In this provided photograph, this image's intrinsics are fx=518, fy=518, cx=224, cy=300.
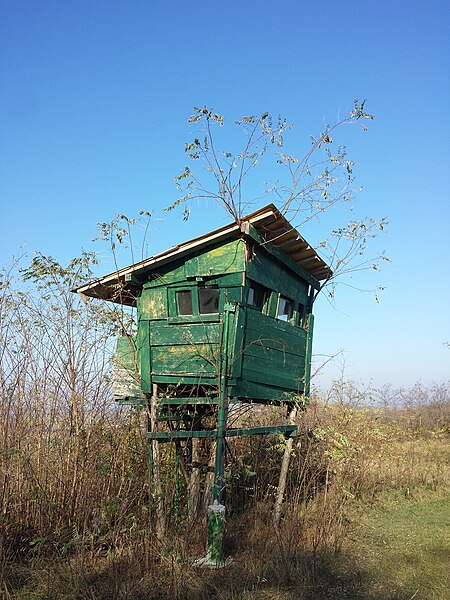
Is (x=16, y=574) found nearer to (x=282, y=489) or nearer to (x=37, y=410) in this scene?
(x=37, y=410)

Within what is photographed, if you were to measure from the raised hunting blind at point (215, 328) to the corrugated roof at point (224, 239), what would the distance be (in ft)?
0.06

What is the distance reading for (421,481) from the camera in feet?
44.2

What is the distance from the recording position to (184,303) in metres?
8.52

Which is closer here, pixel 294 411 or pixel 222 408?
pixel 222 408

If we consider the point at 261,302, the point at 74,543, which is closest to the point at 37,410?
the point at 74,543

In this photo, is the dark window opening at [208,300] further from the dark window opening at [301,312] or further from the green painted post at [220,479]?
the dark window opening at [301,312]

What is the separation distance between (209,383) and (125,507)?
7.00 ft

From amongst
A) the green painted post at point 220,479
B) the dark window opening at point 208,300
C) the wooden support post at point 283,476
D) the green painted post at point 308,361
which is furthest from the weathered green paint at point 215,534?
the green painted post at point 308,361

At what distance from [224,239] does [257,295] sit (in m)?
1.20

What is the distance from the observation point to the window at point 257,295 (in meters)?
8.41

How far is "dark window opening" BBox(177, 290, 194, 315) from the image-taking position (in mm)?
8461

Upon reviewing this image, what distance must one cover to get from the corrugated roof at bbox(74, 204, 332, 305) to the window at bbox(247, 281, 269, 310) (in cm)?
77

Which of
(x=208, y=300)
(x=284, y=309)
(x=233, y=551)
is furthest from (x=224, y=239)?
(x=233, y=551)

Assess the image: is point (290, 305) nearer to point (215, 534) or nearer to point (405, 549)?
point (215, 534)
